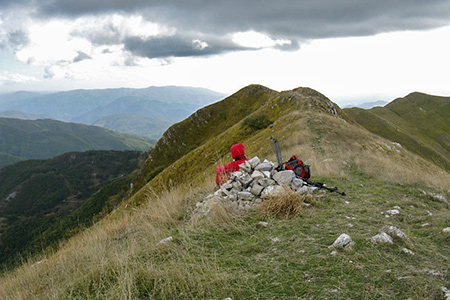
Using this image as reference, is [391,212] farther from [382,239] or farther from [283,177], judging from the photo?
[283,177]

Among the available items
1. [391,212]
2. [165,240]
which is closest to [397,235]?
[391,212]

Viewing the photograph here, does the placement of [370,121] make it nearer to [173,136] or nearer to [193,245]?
[173,136]

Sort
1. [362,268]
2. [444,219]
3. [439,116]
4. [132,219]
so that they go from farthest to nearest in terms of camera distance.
Result: [439,116] < [132,219] < [444,219] < [362,268]

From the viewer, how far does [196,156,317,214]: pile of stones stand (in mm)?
6344

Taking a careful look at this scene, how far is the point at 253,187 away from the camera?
6684 mm

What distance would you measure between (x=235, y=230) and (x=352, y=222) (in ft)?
8.37

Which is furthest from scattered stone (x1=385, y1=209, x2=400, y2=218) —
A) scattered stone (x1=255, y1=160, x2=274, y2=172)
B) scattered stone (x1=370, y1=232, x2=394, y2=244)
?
scattered stone (x1=255, y1=160, x2=274, y2=172)

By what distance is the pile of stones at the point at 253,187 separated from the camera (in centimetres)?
634

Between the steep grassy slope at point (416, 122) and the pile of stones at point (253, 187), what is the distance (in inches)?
2869

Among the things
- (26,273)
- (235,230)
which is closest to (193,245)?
(235,230)

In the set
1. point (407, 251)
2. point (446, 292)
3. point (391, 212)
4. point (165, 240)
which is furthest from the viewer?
point (391, 212)

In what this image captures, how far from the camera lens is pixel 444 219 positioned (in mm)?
5078

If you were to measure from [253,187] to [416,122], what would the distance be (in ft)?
415

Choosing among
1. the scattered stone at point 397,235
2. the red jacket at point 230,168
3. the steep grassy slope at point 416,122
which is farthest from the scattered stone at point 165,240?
the steep grassy slope at point 416,122
